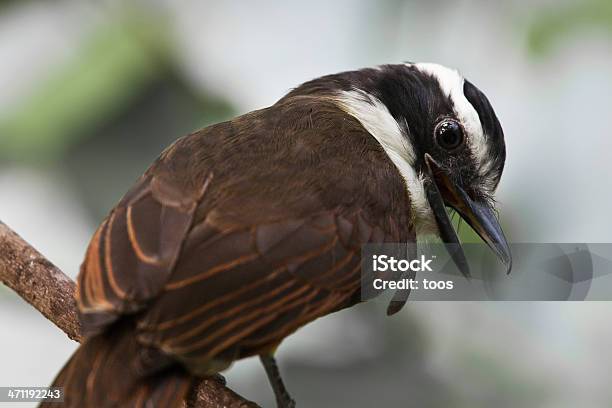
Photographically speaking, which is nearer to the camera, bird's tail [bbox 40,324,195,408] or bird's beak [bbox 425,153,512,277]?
bird's tail [bbox 40,324,195,408]

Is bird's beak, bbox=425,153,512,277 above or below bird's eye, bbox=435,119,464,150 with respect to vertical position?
below

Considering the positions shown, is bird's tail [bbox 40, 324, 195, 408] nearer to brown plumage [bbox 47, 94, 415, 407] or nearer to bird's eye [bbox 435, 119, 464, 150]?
brown plumage [bbox 47, 94, 415, 407]

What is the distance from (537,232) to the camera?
338cm

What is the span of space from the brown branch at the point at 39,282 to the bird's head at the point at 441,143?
36.2 inches

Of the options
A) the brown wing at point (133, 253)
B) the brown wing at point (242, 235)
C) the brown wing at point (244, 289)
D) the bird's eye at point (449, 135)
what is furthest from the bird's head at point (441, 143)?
the brown wing at point (133, 253)

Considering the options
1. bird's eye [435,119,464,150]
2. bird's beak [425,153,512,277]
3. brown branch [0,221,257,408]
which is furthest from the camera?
bird's eye [435,119,464,150]

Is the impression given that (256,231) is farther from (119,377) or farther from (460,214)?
(460,214)

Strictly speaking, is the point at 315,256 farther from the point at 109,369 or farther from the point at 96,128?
the point at 96,128

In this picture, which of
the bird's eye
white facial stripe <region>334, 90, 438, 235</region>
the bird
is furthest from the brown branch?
the bird's eye

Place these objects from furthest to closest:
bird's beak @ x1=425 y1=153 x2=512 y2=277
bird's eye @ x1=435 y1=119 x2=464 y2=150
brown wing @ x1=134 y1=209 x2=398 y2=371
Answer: bird's eye @ x1=435 y1=119 x2=464 y2=150 < bird's beak @ x1=425 y1=153 x2=512 y2=277 < brown wing @ x1=134 y1=209 x2=398 y2=371

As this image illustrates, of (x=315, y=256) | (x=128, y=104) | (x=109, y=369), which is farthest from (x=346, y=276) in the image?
(x=128, y=104)

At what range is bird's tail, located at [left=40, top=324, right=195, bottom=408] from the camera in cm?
251

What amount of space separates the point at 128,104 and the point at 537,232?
1366mm

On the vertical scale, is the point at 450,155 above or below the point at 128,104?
below
